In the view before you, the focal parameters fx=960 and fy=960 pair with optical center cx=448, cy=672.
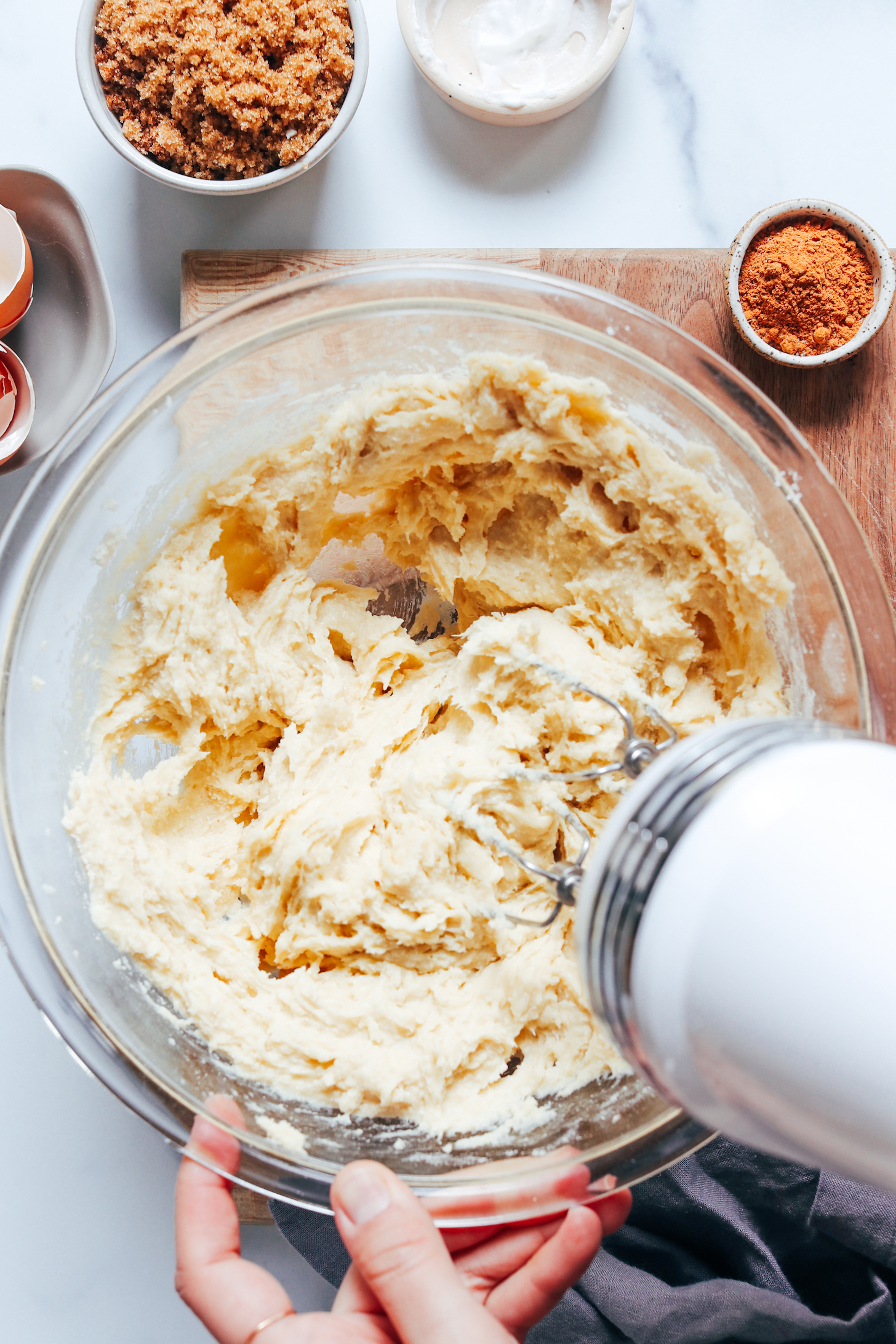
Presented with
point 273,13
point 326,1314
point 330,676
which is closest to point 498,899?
point 330,676

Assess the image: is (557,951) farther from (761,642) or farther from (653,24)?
(653,24)

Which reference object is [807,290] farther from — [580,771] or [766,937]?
[766,937]

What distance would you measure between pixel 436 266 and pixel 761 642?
583 millimetres

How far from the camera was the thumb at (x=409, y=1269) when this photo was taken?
936 millimetres

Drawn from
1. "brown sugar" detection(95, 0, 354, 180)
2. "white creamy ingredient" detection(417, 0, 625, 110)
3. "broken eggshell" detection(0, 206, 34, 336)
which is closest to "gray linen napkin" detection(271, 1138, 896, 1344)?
"broken eggshell" detection(0, 206, 34, 336)

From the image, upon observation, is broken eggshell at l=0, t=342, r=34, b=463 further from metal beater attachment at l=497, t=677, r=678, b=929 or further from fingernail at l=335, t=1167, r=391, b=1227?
fingernail at l=335, t=1167, r=391, b=1227

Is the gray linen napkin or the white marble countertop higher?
the white marble countertop

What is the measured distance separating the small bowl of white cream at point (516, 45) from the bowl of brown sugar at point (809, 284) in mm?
353

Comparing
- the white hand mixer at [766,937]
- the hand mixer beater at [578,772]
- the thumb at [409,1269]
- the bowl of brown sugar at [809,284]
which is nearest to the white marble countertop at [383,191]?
the bowl of brown sugar at [809,284]

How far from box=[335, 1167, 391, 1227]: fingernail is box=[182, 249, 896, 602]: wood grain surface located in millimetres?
1009

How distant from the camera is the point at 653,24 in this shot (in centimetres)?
146

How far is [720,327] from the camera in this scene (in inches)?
53.0

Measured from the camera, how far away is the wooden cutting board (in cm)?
133

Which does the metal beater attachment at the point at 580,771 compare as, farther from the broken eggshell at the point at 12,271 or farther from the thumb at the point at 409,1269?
the broken eggshell at the point at 12,271
